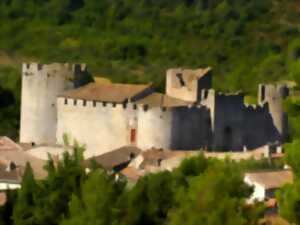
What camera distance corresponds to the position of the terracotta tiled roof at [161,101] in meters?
45.8

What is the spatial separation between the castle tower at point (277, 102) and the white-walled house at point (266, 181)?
25.9 ft

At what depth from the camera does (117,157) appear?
145ft

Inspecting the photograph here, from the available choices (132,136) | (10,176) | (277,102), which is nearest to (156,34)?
(277,102)

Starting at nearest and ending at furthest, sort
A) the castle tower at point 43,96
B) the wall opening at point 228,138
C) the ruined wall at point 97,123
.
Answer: the ruined wall at point 97,123
the wall opening at point 228,138
the castle tower at point 43,96

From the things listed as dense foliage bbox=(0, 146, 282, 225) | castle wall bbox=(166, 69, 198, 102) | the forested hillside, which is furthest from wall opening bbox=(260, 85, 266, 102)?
the forested hillside

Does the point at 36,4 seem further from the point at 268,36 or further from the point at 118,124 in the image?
the point at 118,124

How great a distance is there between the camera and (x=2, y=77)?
6619 cm

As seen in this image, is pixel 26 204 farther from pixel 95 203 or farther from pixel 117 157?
pixel 117 157

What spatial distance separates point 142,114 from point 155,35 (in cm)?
3943

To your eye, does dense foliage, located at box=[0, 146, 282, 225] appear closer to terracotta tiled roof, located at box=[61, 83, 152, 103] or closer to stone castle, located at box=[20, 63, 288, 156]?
stone castle, located at box=[20, 63, 288, 156]

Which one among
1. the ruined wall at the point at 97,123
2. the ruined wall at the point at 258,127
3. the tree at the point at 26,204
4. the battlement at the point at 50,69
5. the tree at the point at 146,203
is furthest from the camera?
the battlement at the point at 50,69

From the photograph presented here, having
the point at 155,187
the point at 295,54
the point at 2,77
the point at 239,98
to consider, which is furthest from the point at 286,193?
the point at 295,54

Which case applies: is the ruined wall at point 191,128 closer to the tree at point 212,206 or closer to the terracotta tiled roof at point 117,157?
the terracotta tiled roof at point 117,157

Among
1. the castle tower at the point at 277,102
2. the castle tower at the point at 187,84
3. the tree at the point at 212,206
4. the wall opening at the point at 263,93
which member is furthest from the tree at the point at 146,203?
the wall opening at the point at 263,93
